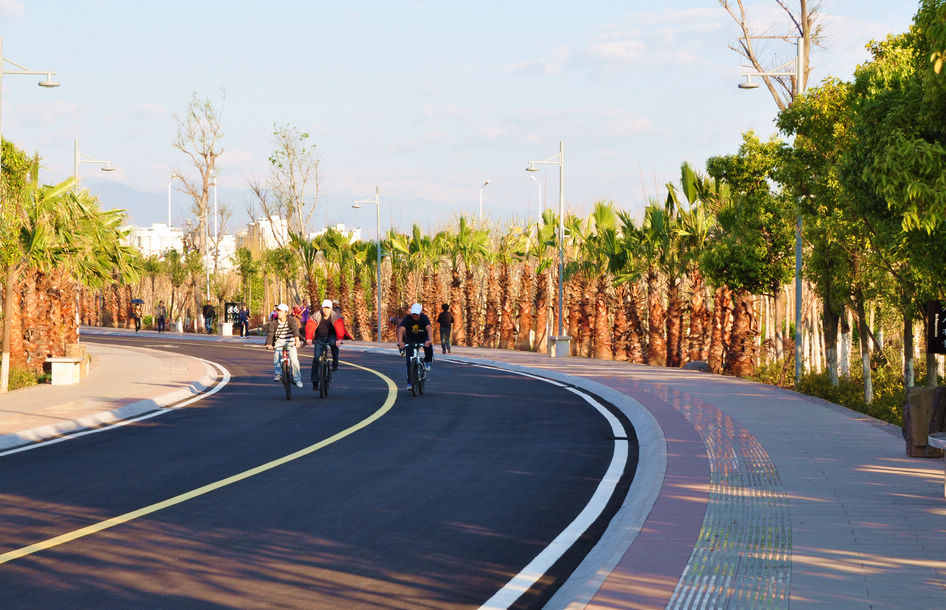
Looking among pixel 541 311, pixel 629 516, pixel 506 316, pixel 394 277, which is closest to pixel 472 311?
pixel 506 316

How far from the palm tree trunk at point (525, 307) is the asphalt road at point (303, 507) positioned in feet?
→ 91.2

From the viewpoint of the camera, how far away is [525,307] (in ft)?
151

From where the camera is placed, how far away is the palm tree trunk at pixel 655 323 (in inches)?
1337

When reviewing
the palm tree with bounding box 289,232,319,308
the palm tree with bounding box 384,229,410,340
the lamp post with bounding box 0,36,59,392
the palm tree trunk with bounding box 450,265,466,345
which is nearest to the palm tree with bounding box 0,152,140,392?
the lamp post with bounding box 0,36,59,392

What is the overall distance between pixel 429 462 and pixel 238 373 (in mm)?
18462

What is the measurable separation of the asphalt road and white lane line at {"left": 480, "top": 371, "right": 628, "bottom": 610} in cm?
8

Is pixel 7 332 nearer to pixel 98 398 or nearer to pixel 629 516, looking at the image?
pixel 98 398

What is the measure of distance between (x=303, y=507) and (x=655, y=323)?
25611 mm

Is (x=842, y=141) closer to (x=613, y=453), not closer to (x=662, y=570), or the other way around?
(x=613, y=453)

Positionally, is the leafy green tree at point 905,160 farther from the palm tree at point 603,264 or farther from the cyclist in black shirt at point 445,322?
the cyclist in black shirt at point 445,322

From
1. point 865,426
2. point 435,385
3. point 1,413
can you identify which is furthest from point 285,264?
point 865,426

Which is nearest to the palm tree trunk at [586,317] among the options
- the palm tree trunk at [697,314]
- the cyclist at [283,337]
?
the palm tree trunk at [697,314]

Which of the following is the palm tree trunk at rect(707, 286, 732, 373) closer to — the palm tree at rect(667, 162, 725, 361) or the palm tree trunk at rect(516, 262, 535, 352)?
the palm tree at rect(667, 162, 725, 361)

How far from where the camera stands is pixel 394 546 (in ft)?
26.7
